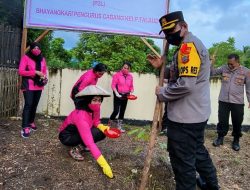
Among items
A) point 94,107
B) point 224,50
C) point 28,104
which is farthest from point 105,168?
point 224,50

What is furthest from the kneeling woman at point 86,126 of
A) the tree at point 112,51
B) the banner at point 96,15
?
the tree at point 112,51

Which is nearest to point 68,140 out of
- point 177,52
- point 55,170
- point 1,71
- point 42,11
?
point 55,170

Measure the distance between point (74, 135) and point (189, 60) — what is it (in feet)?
7.19

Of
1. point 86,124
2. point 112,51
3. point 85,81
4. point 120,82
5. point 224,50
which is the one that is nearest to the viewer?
point 86,124

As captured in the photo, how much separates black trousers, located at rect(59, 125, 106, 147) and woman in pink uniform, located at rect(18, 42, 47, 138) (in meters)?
1.56

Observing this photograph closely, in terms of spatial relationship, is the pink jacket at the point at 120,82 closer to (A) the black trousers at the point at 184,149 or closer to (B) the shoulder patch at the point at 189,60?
(A) the black trousers at the point at 184,149

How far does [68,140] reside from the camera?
5262 mm

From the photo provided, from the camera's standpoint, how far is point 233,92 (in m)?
7.39

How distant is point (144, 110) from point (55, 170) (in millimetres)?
4619

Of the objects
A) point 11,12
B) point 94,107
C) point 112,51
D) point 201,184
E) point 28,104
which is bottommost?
point 201,184

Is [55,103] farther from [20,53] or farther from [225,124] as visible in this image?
[225,124]

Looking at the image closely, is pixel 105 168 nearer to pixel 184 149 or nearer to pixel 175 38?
pixel 184 149

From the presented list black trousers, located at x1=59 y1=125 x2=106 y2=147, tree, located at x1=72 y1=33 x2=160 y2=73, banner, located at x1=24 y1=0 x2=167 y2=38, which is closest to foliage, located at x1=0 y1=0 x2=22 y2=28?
banner, located at x1=24 y1=0 x2=167 y2=38

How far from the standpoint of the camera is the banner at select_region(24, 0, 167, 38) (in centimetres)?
810
